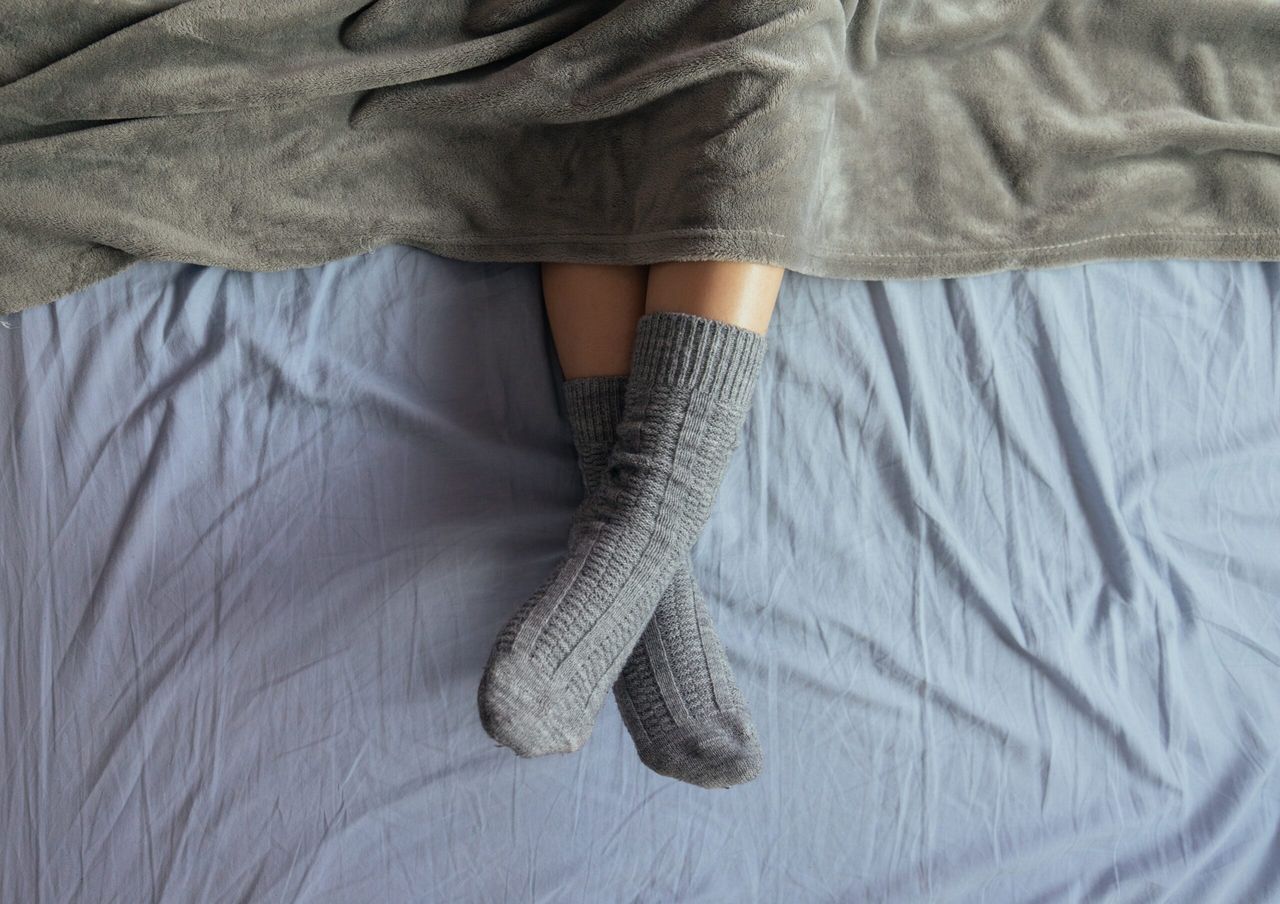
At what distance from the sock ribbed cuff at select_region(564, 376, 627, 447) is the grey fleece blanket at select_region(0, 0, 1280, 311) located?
4.0 inches

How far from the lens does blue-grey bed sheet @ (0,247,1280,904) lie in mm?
795

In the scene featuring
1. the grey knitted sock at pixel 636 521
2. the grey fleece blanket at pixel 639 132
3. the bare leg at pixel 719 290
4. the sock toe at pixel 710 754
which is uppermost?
the grey fleece blanket at pixel 639 132

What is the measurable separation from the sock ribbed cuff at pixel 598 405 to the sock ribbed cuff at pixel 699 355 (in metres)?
0.04

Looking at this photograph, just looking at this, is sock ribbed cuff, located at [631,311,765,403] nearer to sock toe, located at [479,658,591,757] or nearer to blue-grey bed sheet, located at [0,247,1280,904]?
blue-grey bed sheet, located at [0,247,1280,904]

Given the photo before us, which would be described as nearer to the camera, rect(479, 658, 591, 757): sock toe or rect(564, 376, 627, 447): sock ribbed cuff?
rect(479, 658, 591, 757): sock toe

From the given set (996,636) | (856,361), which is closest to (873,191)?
(856,361)

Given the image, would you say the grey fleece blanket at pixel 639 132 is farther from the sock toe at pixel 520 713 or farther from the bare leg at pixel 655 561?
the sock toe at pixel 520 713

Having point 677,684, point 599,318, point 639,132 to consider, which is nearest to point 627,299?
point 599,318

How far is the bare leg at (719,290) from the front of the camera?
760 mm

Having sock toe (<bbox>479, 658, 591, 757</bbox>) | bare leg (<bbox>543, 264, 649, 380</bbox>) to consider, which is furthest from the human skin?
sock toe (<bbox>479, 658, 591, 757</bbox>)

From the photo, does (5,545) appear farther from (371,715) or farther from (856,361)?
(856,361)

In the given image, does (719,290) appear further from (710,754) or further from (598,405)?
(710,754)

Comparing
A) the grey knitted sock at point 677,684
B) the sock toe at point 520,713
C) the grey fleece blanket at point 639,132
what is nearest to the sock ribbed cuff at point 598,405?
the grey knitted sock at point 677,684

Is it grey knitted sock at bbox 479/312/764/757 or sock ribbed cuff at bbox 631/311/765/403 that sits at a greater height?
sock ribbed cuff at bbox 631/311/765/403
